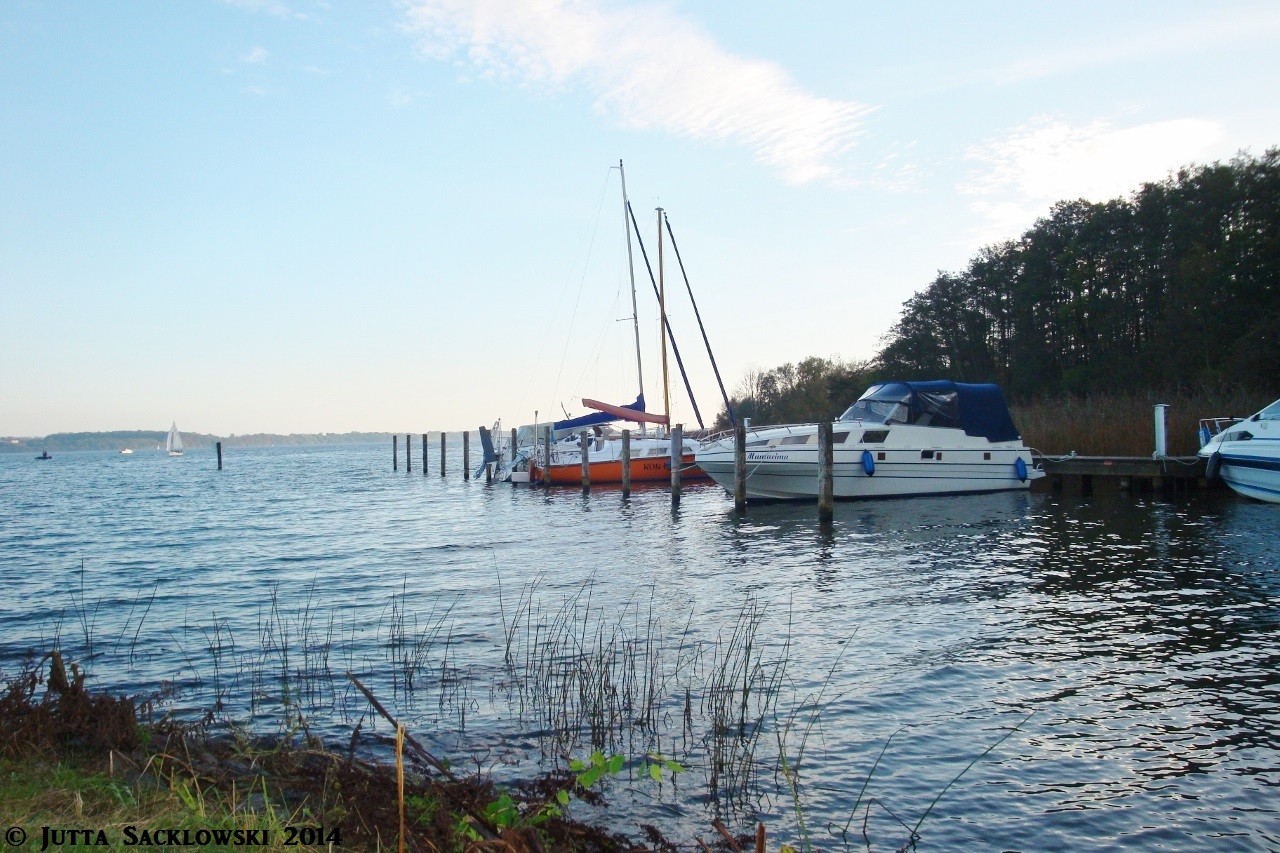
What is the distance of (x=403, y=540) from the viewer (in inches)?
910

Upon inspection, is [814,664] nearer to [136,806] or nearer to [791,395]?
[136,806]

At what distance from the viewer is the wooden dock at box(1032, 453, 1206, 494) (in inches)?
993

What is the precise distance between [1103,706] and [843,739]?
8.32ft

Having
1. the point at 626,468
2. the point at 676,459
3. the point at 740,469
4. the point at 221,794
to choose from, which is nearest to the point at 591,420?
the point at 626,468

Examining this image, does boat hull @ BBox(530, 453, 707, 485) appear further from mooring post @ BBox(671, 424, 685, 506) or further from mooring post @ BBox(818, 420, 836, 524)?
mooring post @ BBox(818, 420, 836, 524)

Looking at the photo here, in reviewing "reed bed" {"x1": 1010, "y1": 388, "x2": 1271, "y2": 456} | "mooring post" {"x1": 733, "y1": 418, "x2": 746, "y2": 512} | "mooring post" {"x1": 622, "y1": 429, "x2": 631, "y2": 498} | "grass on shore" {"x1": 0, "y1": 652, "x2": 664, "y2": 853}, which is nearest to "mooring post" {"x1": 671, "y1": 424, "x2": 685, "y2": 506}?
"mooring post" {"x1": 733, "y1": 418, "x2": 746, "y2": 512}

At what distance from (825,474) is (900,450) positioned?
481 centimetres

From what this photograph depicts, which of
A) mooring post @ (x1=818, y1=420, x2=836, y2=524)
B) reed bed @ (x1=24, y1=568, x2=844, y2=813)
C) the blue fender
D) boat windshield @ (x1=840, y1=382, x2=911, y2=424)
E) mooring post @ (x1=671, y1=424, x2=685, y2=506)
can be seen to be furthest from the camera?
mooring post @ (x1=671, y1=424, x2=685, y2=506)

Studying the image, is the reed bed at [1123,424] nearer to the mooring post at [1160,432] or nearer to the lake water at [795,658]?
the mooring post at [1160,432]

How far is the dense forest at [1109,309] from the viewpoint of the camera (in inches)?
1631

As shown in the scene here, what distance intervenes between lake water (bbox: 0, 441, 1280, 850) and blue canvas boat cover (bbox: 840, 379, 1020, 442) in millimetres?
5727

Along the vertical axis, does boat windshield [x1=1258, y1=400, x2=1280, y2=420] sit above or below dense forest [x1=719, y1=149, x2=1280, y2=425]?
below

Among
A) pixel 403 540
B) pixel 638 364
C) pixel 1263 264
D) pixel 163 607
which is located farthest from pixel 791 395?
pixel 163 607

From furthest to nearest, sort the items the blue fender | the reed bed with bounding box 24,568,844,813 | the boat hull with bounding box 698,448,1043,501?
the boat hull with bounding box 698,448,1043,501 → the blue fender → the reed bed with bounding box 24,568,844,813
